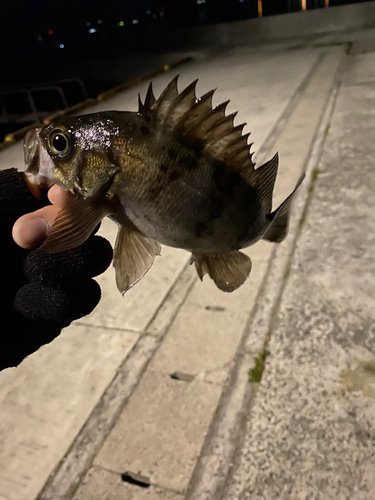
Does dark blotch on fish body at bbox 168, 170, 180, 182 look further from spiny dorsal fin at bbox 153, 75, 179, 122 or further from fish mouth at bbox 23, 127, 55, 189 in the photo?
fish mouth at bbox 23, 127, 55, 189

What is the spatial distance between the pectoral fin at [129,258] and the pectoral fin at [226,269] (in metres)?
0.22

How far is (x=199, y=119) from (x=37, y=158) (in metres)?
0.51

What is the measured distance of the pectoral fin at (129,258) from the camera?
121 cm

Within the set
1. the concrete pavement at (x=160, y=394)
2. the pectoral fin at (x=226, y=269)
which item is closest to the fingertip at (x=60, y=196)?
the pectoral fin at (x=226, y=269)

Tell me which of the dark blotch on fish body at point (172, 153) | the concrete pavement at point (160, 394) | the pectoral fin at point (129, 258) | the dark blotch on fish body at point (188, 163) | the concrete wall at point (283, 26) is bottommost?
the concrete pavement at point (160, 394)

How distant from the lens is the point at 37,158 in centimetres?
114

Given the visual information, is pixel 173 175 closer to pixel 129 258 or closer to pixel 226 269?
pixel 129 258

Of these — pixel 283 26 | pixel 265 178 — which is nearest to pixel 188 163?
pixel 265 178

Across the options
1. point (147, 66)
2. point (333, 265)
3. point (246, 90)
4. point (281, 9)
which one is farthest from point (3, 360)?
point (281, 9)

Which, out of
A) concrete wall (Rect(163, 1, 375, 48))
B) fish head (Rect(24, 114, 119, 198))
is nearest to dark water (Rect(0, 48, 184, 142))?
concrete wall (Rect(163, 1, 375, 48))

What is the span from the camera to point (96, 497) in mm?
1704

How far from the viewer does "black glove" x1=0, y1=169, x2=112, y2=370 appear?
4.55 feet

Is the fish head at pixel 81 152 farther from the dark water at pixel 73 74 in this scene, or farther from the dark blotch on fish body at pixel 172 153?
the dark water at pixel 73 74

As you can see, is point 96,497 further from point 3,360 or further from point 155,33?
point 155,33
